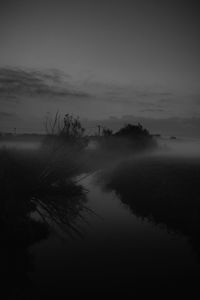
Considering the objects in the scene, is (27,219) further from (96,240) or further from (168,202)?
(168,202)

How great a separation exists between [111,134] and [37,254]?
58.0 metres

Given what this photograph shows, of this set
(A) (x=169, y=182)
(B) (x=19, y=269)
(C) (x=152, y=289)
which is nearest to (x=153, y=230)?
(C) (x=152, y=289)

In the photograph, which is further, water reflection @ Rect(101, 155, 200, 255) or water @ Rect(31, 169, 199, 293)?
water reflection @ Rect(101, 155, 200, 255)

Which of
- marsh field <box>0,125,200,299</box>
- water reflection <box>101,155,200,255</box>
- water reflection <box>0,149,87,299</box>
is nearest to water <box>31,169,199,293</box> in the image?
marsh field <box>0,125,200,299</box>

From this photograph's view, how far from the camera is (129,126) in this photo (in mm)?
71000

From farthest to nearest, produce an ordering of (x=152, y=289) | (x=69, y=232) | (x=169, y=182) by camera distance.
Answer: (x=169, y=182) < (x=69, y=232) < (x=152, y=289)

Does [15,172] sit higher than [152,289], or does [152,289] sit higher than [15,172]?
[15,172]

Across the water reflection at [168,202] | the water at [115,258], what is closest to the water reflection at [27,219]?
the water at [115,258]

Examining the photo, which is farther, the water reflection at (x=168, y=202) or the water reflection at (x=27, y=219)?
the water reflection at (x=168, y=202)

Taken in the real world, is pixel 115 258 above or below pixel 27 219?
below

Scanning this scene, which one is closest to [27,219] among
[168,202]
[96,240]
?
[96,240]

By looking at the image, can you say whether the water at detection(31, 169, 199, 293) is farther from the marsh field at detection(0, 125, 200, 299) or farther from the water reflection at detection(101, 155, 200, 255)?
the water reflection at detection(101, 155, 200, 255)

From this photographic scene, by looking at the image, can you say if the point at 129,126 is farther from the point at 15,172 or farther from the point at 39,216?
the point at 39,216

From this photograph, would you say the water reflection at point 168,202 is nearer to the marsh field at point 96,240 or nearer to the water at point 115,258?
the marsh field at point 96,240
